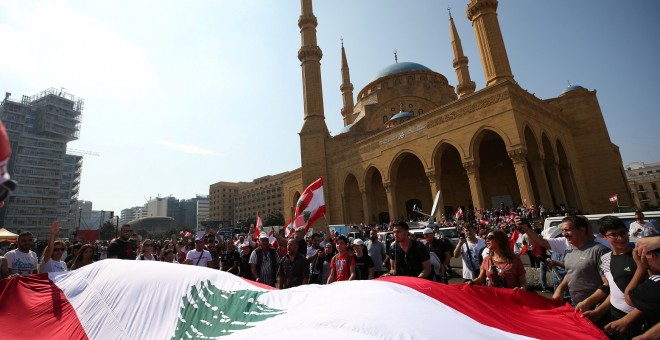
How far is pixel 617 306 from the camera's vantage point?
2.57m

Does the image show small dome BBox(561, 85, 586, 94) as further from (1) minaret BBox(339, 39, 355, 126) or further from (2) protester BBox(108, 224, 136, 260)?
(2) protester BBox(108, 224, 136, 260)

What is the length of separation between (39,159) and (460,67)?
250 feet

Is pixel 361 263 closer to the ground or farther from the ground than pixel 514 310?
farther from the ground

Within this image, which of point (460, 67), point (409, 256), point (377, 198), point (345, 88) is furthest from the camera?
point (345, 88)

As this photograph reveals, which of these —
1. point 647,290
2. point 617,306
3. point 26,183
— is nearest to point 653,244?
point 647,290

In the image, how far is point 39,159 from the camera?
61.3 meters

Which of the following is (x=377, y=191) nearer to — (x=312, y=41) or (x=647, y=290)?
(x=312, y=41)

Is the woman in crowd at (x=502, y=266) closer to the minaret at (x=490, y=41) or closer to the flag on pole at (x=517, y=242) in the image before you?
the flag on pole at (x=517, y=242)

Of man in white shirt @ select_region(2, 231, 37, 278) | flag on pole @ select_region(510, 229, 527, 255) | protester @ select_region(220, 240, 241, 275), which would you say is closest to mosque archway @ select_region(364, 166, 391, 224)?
flag on pole @ select_region(510, 229, 527, 255)

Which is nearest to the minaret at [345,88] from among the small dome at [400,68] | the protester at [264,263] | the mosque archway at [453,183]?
the small dome at [400,68]

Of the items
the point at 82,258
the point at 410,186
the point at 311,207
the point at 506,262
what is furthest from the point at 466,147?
the point at 82,258

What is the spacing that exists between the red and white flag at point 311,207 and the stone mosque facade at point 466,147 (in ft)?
45.2

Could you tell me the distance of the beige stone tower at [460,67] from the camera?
1342 inches

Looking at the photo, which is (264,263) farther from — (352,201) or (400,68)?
(400,68)
